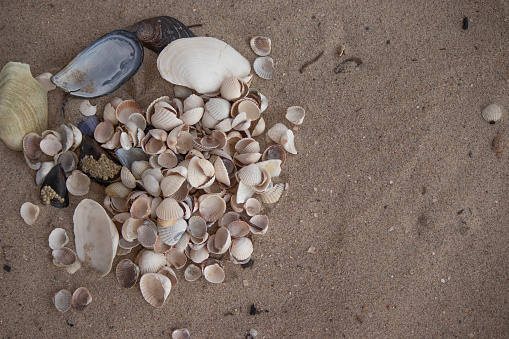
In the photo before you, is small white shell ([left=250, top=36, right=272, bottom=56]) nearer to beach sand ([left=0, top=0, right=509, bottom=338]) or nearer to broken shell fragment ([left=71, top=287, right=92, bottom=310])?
beach sand ([left=0, top=0, right=509, bottom=338])

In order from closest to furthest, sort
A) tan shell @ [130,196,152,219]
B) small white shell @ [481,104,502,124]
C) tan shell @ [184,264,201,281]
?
tan shell @ [130,196,152,219]
tan shell @ [184,264,201,281]
small white shell @ [481,104,502,124]

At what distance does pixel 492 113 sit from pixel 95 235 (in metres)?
2.61

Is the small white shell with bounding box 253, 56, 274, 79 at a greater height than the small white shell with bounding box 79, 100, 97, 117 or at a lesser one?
greater

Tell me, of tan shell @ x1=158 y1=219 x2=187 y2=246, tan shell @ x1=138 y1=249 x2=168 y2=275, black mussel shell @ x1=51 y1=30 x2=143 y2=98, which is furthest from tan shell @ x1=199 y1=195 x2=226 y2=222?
black mussel shell @ x1=51 y1=30 x2=143 y2=98

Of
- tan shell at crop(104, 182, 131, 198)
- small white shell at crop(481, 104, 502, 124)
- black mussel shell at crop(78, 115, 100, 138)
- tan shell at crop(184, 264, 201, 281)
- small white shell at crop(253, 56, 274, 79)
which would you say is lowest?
tan shell at crop(184, 264, 201, 281)

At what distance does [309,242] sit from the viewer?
2248 millimetres

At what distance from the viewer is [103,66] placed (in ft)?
7.44

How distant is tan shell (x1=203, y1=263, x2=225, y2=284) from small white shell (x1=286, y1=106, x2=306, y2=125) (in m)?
1.02

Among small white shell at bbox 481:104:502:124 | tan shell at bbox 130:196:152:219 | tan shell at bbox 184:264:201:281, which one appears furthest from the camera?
small white shell at bbox 481:104:502:124

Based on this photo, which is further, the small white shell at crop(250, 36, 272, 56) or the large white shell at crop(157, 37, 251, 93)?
the small white shell at crop(250, 36, 272, 56)

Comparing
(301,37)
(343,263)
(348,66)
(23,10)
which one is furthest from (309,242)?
(23,10)

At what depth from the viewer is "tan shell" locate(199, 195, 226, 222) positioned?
217 centimetres

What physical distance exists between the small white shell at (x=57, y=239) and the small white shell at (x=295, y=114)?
1.56 metres

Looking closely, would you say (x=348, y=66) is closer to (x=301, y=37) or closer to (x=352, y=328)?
(x=301, y=37)
